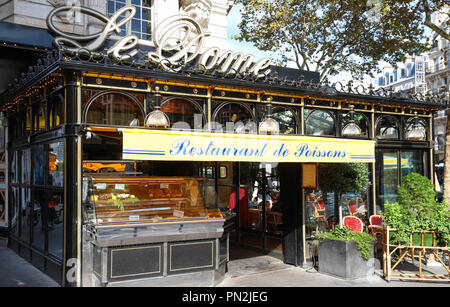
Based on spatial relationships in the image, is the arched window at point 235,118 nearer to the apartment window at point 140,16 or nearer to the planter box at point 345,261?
the planter box at point 345,261

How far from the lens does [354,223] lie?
33.3 feet

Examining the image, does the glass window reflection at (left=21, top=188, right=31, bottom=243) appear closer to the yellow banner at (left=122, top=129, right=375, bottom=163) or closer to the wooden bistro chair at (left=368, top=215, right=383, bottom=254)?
the yellow banner at (left=122, top=129, right=375, bottom=163)

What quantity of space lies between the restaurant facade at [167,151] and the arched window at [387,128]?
0.05 m

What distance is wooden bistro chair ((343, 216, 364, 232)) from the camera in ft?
32.9

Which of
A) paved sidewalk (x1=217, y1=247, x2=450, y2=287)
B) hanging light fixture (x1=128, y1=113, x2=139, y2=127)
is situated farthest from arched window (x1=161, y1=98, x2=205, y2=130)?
paved sidewalk (x1=217, y1=247, x2=450, y2=287)

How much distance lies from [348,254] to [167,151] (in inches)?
177

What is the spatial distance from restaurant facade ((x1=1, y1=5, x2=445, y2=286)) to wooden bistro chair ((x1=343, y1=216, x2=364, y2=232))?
354 millimetres

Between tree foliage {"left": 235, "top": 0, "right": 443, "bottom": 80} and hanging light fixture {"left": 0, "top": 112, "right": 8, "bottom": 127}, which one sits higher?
tree foliage {"left": 235, "top": 0, "right": 443, "bottom": 80}

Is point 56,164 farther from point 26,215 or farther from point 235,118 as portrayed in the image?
point 235,118

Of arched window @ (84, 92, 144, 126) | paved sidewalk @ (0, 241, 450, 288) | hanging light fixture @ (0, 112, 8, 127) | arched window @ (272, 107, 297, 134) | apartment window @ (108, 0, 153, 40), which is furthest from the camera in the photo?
apartment window @ (108, 0, 153, 40)

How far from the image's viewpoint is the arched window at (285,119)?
9898mm

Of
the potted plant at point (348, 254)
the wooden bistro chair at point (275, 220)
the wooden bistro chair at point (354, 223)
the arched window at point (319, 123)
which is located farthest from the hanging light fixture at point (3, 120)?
the wooden bistro chair at point (354, 223)
